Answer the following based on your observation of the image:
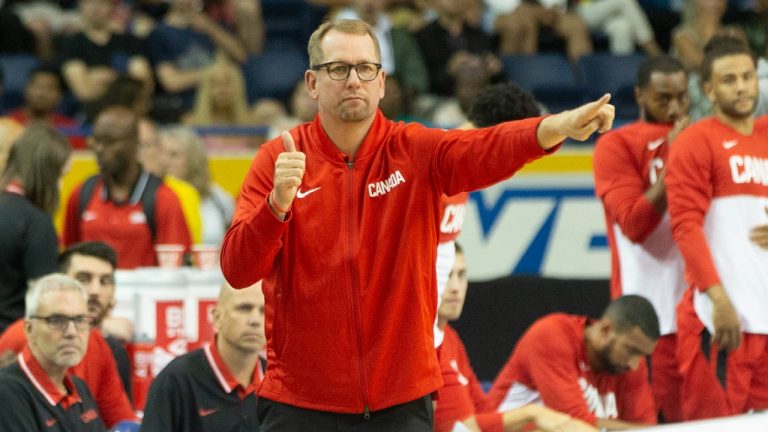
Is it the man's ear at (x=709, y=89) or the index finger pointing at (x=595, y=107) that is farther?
the man's ear at (x=709, y=89)

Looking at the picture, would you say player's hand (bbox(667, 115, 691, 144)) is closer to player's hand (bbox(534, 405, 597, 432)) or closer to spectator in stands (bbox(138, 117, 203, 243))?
player's hand (bbox(534, 405, 597, 432))

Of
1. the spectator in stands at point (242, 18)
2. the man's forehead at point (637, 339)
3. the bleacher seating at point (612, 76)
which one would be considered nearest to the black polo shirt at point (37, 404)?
the man's forehead at point (637, 339)

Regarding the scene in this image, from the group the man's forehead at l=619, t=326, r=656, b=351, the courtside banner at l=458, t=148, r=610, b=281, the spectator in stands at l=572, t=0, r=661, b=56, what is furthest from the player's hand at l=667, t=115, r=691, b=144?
the spectator in stands at l=572, t=0, r=661, b=56

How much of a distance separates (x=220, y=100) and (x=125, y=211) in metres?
3.07

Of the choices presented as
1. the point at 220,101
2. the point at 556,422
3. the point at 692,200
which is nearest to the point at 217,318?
the point at 556,422

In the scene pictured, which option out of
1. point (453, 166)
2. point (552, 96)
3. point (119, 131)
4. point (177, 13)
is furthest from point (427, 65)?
point (453, 166)

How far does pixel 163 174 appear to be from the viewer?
28.4ft

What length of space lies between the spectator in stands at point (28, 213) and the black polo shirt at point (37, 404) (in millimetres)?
1043

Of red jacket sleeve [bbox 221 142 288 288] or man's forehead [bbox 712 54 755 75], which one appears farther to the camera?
man's forehead [bbox 712 54 755 75]

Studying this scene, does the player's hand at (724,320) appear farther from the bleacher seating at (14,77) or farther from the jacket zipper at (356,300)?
the bleacher seating at (14,77)

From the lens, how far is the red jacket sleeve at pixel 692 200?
557 centimetres

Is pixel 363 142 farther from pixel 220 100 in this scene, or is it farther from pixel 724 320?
pixel 220 100

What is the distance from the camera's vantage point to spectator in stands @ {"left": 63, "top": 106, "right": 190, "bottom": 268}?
7.41 metres

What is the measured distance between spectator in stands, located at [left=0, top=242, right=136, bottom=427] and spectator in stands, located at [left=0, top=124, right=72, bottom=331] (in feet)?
0.50
